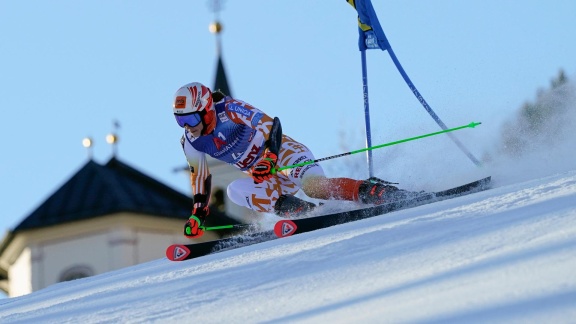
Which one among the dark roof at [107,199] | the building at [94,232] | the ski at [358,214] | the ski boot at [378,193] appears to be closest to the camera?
the ski at [358,214]

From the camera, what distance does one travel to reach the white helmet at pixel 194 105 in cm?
792

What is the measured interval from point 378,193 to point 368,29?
2.07m

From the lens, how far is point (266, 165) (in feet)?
26.0

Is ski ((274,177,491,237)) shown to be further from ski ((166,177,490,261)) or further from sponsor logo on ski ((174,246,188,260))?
sponsor logo on ski ((174,246,188,260))

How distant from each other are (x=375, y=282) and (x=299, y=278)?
0.58 metres

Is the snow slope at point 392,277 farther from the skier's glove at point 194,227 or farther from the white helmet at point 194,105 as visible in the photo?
the white helmet at point 194,105

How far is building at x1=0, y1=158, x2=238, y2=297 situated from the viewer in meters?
37.6

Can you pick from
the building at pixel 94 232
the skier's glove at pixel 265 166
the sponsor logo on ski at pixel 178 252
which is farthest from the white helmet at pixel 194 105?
the building at pixel 94 232

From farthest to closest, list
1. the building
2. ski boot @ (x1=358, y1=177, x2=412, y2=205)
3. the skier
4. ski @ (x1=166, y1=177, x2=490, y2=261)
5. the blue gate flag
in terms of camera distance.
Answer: the building
the blue gate flag
the skier
ski boot @ (x1=358, y1=177, x2=412, y2=205)
ski @ (x1=166, y1=177, x2=490, y2=261)

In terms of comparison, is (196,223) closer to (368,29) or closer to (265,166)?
(265,166)

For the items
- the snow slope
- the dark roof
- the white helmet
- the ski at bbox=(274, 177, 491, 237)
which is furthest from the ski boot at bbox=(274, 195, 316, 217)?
the dark roof

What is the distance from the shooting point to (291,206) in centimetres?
835

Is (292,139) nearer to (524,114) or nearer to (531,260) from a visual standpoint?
(524,114)

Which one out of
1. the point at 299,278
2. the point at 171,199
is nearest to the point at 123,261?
the point at 171,199
